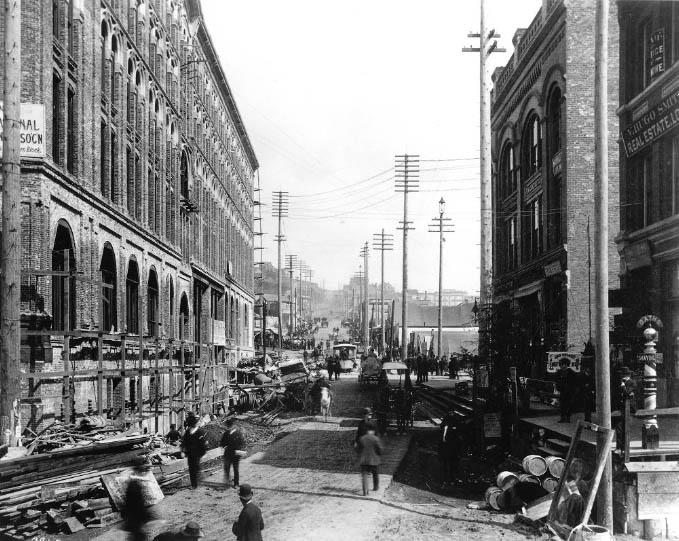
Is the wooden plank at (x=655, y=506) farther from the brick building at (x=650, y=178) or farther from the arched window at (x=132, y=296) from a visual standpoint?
the arched window at (x=132, y=296)

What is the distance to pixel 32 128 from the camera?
54.1 feet

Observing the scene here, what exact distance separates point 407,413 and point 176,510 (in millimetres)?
13082

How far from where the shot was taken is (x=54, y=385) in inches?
706

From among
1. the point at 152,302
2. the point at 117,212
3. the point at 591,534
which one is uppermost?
the point at 117,212

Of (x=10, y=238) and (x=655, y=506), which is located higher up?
(x=10, y=238)

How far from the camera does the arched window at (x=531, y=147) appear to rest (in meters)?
31.5

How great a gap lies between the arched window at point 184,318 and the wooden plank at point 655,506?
28205 mm

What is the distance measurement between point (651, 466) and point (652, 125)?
11.0m

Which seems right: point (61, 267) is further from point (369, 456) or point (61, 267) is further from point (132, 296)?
point (369, 456)

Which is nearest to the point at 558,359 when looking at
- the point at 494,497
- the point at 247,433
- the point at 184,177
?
the point at 247,433

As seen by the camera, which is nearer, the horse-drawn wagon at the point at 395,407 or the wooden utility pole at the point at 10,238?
the wooden utility pole at the point at 10,238

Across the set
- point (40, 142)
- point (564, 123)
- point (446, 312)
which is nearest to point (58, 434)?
point (40, 142)

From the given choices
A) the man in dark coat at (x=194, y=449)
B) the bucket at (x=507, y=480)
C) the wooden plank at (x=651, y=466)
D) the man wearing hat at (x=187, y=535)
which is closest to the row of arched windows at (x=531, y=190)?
the bucket at (x=507, y=480)

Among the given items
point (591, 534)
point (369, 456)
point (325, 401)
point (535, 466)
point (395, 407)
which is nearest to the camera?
point (591, 534)
